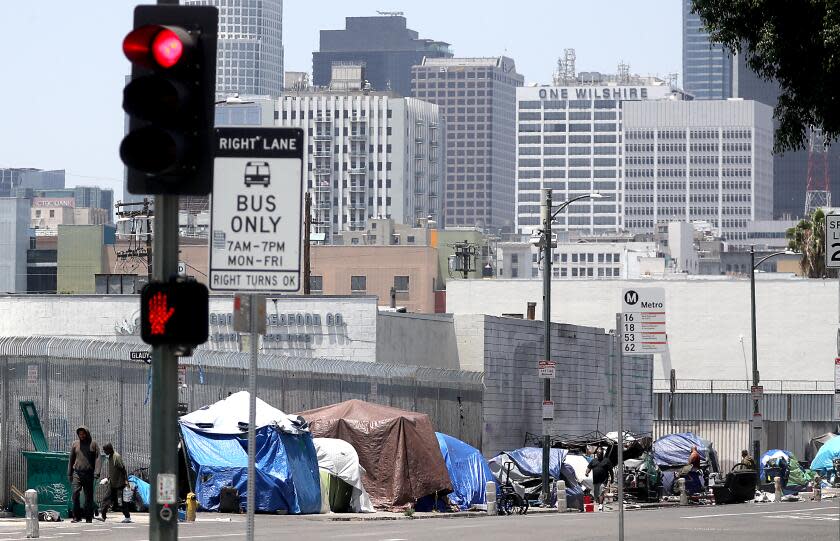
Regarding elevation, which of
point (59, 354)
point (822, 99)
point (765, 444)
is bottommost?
point (765, 444)

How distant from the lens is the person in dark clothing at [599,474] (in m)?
42.7

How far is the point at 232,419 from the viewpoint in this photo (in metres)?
35.9

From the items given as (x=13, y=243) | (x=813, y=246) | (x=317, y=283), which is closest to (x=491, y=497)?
(x=813, y=246)

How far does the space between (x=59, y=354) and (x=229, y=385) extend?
6.72 meters

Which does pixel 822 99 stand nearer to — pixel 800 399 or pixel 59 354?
pixel 59 354

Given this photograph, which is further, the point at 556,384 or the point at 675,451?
the point at 556,384

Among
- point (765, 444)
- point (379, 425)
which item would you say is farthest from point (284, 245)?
point (765, 444)

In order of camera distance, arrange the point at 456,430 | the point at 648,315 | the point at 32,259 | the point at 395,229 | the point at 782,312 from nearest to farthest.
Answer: the point at 648,315 < the point at 456,430 < the point at 782,312 < the point at 32,259 < the point at 395,229

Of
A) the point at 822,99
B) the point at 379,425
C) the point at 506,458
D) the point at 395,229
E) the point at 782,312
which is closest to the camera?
the point at 822,99

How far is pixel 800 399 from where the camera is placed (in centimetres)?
7138

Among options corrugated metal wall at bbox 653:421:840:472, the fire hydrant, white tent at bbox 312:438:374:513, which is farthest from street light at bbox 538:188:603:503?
corrugated metal wall at bbox 653:421:840:472

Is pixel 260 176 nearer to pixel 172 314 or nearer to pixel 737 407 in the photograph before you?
pixel 172 314

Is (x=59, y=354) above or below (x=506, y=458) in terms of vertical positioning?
above

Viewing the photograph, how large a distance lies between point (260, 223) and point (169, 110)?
1.17m
